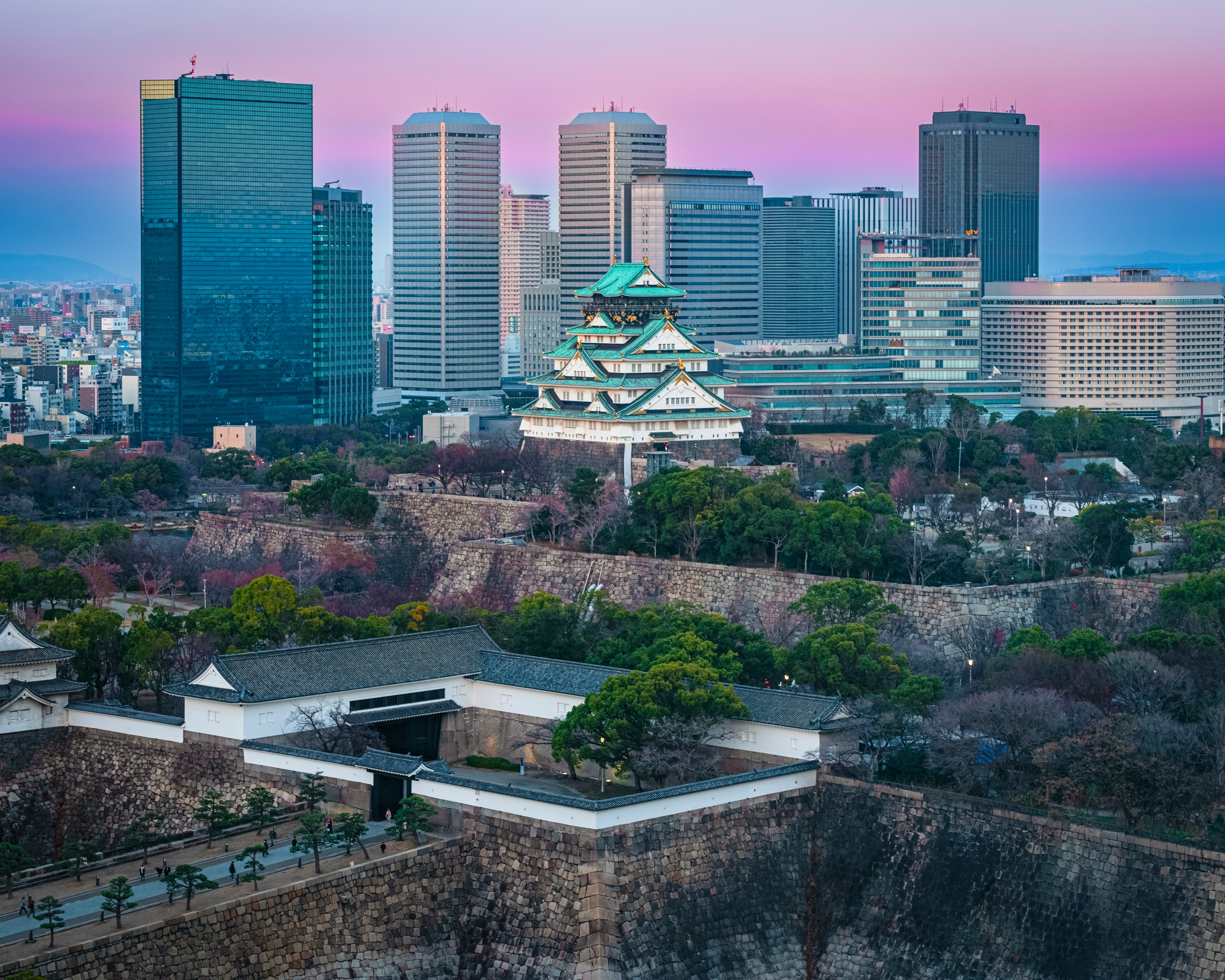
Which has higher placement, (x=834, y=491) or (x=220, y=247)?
(x=220, y=247)

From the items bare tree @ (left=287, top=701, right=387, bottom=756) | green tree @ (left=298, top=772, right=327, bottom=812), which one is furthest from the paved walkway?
bare tree @ (left=287, top=701, right=387, bottom=756)

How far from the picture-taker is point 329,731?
1457 inches

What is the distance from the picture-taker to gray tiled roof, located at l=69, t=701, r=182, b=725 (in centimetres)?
3719

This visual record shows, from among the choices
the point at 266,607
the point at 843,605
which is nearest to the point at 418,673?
the point at 266,607

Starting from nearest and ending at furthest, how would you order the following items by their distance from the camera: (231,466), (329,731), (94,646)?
(329,731), (94,646), (231,466)

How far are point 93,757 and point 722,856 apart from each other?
1235 centimetres

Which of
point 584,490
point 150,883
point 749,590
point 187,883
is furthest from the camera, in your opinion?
point 584,490

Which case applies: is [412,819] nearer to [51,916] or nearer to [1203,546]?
[51,916]

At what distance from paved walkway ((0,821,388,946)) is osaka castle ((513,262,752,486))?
28.2 metres

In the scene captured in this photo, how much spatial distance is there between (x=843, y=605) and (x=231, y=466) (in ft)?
136

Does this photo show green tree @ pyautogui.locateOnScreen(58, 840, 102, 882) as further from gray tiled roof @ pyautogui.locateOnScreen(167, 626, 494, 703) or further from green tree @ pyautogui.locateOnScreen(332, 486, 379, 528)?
green tree @ pyautogui.locateOnScreen(332, 486, 379, 528)

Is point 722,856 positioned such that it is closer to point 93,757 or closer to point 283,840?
point 283,840

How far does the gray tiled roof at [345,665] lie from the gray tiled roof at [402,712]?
0.47m

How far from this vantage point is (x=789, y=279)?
172m
